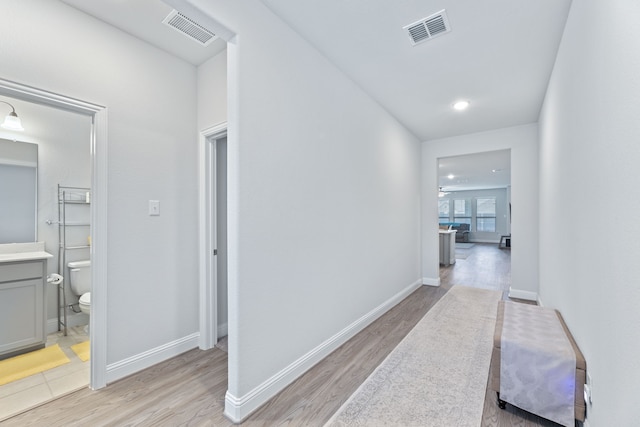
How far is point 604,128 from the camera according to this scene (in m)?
1.21

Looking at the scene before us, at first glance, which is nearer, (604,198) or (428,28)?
(604,198)

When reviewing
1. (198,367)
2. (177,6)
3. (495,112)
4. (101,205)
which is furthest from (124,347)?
(495,112)

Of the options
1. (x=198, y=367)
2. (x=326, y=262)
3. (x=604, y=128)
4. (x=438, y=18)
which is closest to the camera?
(x=604, y=128)

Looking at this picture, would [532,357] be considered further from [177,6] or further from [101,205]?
[101,205]

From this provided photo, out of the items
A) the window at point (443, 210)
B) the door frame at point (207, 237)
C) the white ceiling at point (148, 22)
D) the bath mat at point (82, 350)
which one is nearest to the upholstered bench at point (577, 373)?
the door frame at point (207, 237)

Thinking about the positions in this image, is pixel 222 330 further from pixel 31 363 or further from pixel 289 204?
pixel 289 204

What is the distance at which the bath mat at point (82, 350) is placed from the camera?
2391 mm

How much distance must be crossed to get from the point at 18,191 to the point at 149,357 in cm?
230

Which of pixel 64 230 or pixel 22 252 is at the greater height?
pixel 64 230

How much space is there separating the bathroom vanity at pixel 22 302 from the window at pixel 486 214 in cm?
1479

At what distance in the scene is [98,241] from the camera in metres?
1.97

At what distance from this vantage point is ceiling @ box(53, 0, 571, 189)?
1.85 m

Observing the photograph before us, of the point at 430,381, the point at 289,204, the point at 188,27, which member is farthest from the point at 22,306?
the point at 430,381

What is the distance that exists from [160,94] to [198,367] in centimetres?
235
